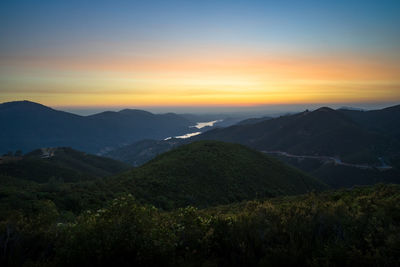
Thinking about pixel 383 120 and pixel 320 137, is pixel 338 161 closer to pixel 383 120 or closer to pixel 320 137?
pixel 320 137

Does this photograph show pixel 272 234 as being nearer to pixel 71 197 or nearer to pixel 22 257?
pixel 22 257

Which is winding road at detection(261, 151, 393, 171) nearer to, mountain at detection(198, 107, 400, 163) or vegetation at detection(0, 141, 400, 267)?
mountain at detection(198, 107, 400, 163)

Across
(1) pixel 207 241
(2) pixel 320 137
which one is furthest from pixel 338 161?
(1) pixel 207 241

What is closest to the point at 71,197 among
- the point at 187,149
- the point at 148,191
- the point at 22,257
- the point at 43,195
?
the point at 43,195

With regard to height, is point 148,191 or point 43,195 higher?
point 43,195

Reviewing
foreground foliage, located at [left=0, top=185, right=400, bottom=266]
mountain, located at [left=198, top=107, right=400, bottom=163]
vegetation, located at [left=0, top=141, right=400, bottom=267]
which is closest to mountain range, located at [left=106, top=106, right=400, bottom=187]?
mountain, located at [left=198, top=107, right=400, bottom=163]

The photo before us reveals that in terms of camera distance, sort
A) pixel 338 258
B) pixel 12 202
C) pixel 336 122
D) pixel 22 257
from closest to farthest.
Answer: pixel 338 258, pixel 22 257, pixel 12 202, pixel 336 122
